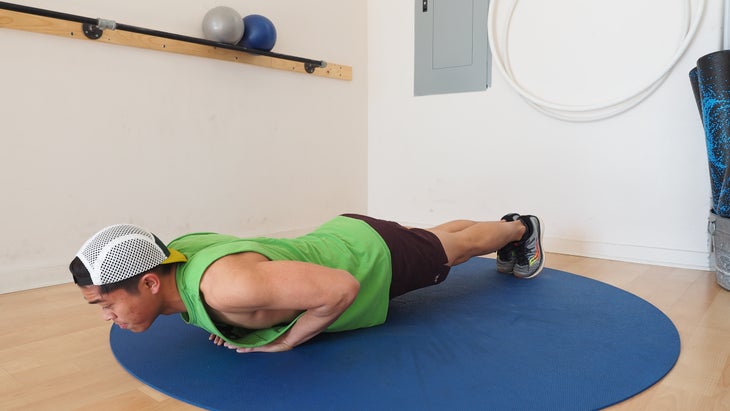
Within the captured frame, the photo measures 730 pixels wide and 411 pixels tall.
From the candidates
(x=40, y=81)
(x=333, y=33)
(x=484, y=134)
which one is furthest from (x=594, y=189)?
(x=40, y=81)

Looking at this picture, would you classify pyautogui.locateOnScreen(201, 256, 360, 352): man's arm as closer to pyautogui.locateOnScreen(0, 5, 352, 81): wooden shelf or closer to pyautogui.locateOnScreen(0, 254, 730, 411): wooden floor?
pyautogui.locateOnScreen(0, 254, 730, 411): wooden floor

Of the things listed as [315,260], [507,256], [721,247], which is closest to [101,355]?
[315,260]

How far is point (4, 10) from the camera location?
2.54m

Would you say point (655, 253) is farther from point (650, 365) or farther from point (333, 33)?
point (333, 33)

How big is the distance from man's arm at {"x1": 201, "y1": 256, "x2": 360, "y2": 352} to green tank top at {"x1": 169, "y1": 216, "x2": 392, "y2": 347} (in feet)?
0.19

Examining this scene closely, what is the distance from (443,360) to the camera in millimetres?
1675

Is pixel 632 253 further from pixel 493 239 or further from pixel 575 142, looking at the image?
pixel 493 239

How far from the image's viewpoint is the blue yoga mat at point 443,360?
1.43m

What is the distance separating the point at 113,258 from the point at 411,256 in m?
1.05

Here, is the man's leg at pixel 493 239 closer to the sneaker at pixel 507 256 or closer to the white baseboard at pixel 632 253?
the sneaker at pixel 507 256

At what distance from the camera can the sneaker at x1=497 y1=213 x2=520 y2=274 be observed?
275 cm

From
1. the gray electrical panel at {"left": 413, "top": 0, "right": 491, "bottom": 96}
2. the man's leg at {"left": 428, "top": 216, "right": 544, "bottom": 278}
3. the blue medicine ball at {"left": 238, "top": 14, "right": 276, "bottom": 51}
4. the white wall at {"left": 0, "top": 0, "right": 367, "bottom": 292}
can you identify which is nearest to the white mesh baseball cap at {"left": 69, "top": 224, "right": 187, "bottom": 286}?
the man's leg at {"left": 428, "top": 216, "right": 544, "bottom": 278}

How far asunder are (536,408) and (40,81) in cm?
278

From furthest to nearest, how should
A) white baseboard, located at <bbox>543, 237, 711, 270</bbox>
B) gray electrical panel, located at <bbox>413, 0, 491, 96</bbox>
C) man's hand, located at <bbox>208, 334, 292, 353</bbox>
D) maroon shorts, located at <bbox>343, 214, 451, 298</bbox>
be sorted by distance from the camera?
1. gray electrical panel, located at <bbox>413, 0, 491, 96</bbox>
2. white baseboard, located at <bbox>543, 237, 711, 270</bbox>
3. maroon shorts, located at <bbox>343, 214, 451, 298</bbox>
4. man's hand, located at <bbox>208, 334, 292, 353</bbox>
